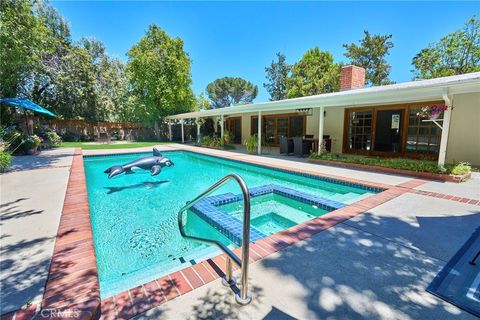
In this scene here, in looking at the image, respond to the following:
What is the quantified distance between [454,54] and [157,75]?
27754 mm

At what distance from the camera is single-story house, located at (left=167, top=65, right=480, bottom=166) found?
21.9ft

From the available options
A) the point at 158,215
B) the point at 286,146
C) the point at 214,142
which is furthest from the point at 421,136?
the point at 214,142

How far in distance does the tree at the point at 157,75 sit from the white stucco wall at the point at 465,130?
21352mm

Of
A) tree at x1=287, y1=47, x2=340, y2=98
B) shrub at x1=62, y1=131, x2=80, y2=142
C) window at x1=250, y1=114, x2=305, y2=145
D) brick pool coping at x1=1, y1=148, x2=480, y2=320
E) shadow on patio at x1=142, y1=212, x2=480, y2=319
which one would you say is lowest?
shadow on patio at x1=142, y1=212, x2=480, y2=319

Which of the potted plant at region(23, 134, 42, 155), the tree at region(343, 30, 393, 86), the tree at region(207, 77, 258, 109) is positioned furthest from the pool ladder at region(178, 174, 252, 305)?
the tree at region(207, 77, 258, 109)

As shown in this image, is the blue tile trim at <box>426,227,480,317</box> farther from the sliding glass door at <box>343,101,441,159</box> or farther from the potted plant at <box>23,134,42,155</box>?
the potted plant at <box>23,134,42,155</box>

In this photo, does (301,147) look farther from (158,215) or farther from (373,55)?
(373,55)

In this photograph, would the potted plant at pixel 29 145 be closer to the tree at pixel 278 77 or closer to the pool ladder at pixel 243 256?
the pool ladder at pixel 243 256

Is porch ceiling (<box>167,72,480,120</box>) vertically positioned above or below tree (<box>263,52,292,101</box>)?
below

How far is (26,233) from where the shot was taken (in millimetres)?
3172

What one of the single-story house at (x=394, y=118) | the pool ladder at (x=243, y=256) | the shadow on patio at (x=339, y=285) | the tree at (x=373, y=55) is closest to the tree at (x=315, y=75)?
the tree at (x=373, y=55)

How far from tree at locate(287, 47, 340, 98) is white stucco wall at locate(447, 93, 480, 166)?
816 inches

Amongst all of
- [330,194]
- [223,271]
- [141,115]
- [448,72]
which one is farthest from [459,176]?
[141,115]

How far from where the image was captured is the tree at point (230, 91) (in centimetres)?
4734
